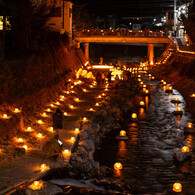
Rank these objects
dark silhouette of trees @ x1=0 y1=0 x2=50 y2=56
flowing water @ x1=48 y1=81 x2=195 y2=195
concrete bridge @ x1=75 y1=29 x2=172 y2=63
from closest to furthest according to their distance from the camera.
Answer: flowing water @ x1=48 y1=81 x2=195 y2=195
dark silhouette of trees @ x1=0 y1=0 x2=50 y2=56
concrete bridge @ x1=75 y1=29 x2=172 y2=63

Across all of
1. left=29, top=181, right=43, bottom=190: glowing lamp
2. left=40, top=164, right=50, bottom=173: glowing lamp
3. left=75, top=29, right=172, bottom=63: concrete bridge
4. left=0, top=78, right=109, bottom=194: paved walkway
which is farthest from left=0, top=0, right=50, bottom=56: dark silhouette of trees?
left=75, top=29, right=172, bottom=63: concrete bridge

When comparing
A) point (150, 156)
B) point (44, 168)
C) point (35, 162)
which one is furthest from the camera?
point (150, 156)

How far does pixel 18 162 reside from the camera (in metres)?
10.2

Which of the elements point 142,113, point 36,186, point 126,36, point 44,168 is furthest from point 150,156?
point 126,36

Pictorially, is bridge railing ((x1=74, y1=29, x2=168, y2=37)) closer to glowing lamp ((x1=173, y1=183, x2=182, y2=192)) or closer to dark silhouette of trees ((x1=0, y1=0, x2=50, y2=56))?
dark silhouette of trees ((x1=0, y1=0, x2=50, y2=56))

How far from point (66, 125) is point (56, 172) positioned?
480 cm

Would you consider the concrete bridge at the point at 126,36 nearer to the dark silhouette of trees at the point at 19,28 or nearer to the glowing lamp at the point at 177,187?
the dark silhouette of trees at the point at 19,28

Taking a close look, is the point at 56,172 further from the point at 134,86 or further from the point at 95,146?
the point at 134,86

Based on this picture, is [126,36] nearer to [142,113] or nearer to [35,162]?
[142,113]

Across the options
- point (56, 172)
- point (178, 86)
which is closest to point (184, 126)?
point (56, 172)

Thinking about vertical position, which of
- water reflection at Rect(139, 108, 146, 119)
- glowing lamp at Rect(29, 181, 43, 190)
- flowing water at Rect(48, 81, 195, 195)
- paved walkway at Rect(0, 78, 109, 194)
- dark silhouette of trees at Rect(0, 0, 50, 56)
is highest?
dark silhouette of trees at Rect(0, 0, 50, 56)

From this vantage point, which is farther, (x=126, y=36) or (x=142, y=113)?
(x=126, y=36)

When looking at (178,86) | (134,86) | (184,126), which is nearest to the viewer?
(184,126)

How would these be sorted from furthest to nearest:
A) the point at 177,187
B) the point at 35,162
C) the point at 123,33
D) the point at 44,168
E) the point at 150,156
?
1. the point at 123,33
2. the point at 150,156
3. the point at 177,187
4. the point at 35,162
5. the point at 44,168
